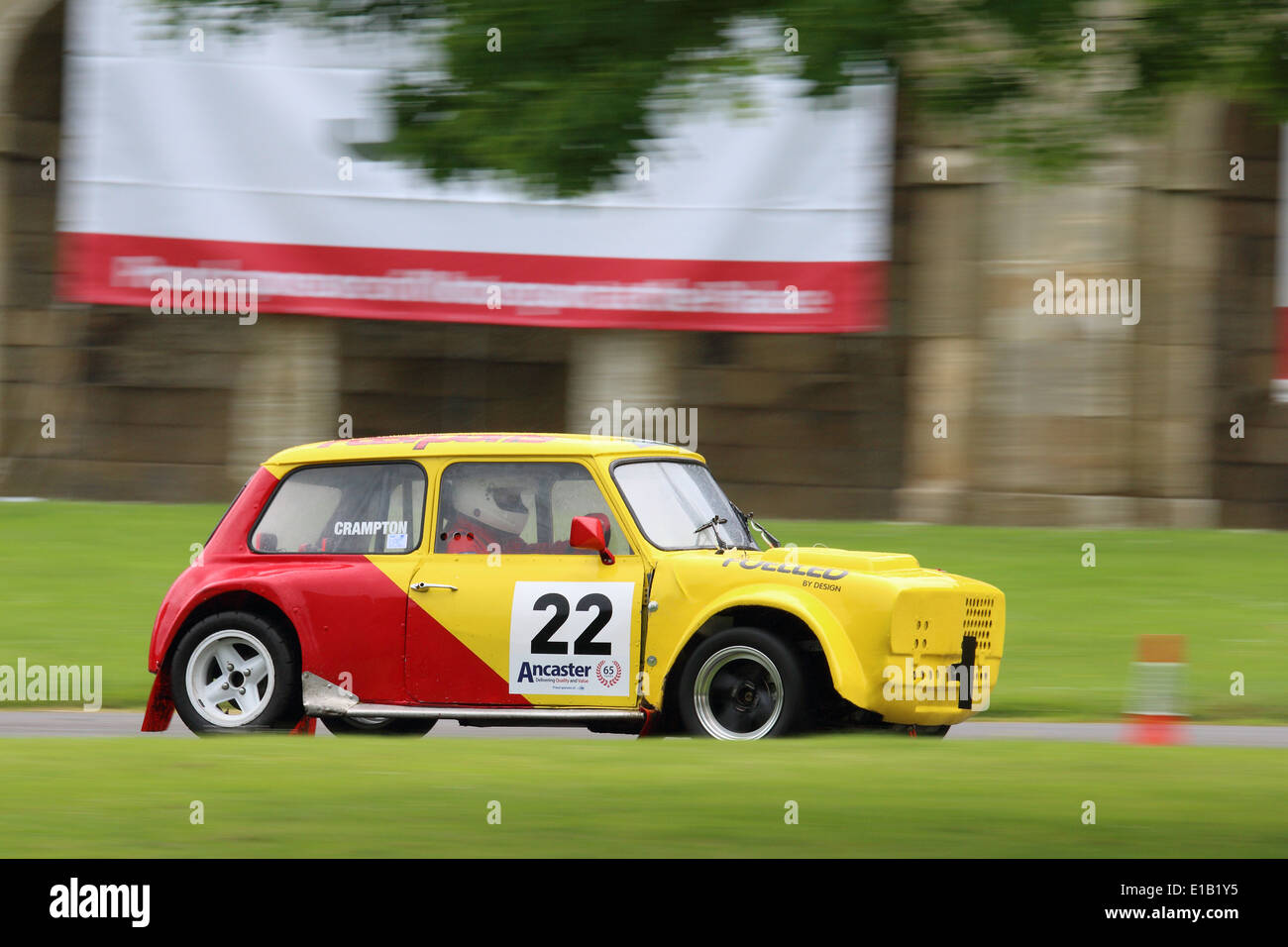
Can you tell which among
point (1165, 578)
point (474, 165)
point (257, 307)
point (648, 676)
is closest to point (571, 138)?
point (474, 165)

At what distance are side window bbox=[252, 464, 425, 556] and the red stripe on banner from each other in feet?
32.8

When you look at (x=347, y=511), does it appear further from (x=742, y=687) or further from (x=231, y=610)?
(x=742, y=687)

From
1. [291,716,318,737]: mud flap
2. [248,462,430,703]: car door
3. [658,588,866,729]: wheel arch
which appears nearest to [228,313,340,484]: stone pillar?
[248,462,430,703]: car door

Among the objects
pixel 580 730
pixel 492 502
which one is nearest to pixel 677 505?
pixel 492 502

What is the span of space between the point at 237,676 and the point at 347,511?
1.04 meters

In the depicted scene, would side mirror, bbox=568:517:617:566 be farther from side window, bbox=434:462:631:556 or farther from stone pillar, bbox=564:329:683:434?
stone pillar, bbox=564:329:683:434

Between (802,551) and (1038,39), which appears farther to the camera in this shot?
(802,551)

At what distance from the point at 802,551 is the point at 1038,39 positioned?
3.72 m

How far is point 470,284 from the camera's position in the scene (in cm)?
2006

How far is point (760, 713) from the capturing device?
9.09 m

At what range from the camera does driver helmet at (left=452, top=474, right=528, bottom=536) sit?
384 inches

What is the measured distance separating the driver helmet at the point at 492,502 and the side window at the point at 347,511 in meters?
0.23
